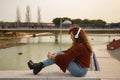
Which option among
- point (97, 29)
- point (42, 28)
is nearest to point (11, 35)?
point (42, 28)

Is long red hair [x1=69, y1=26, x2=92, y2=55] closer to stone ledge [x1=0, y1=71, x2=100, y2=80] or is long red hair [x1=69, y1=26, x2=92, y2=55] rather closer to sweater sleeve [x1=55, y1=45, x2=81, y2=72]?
sweater sleeve [x1=55, y1=45, x2=81, y2=72]

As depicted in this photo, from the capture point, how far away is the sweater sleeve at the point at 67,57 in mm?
5328

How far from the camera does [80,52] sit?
17.5 ft

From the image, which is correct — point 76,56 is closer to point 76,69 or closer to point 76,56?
point 76,56

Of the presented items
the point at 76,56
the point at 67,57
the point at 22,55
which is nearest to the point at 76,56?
the point at 76,56

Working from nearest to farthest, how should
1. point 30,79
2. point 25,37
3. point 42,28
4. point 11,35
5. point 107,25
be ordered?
point 30,79, point 42,28, point 107,25, point 11,35, point 25,37

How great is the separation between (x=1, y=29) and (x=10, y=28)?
1.83 m

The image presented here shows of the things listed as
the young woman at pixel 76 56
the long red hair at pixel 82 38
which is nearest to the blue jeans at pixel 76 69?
the young woman at pixel 76 56

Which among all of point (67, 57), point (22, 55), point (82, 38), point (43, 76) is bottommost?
point (22, 55)

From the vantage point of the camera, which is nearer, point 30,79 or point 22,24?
point 30,79

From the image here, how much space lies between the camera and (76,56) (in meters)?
5.38

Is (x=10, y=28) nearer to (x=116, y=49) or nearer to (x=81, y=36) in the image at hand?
(x=116, y=49)

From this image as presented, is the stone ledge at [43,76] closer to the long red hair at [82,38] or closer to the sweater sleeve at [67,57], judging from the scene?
the sweater sleeve at [67,57]

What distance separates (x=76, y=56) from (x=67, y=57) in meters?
0.14
